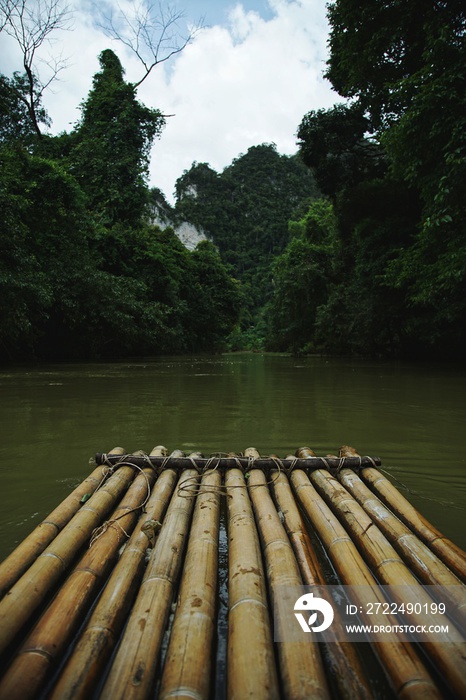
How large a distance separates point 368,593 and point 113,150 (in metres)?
25.5

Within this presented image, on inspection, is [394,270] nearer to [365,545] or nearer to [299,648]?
[365,545]

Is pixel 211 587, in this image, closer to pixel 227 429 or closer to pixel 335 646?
pixel 335 646

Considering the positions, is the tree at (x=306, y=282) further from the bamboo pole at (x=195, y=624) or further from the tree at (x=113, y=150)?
the bamboo pole at (x=195, y=624)

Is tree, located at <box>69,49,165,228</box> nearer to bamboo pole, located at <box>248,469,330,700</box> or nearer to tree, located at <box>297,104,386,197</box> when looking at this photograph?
tree, located at <box>297,104,386,197</box>

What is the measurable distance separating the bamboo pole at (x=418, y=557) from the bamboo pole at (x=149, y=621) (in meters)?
0.97

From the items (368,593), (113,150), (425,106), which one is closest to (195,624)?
(368,593)

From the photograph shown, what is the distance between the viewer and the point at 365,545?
6.07 ft

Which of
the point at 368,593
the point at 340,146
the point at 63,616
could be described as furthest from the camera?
the point at 340,146

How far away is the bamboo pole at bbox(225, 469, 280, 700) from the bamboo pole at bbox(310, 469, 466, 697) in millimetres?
486

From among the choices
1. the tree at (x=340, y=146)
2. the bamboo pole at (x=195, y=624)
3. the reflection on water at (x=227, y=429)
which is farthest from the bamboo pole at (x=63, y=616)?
the tree at (x=340, y=146)

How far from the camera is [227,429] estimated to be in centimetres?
446

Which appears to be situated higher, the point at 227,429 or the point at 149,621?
the point at 149,621

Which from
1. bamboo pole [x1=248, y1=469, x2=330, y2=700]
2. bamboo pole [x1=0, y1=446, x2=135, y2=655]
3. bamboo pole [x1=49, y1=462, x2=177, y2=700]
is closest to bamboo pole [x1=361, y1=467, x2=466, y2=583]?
bamboo pole [x1=248, y1=469, x2=330, y2=700]

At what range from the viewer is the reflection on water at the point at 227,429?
270 cm
